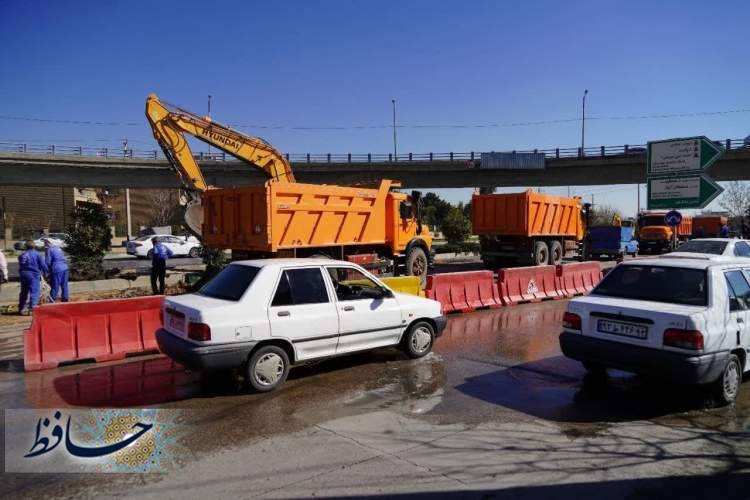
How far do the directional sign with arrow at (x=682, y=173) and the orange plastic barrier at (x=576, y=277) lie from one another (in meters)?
2.66

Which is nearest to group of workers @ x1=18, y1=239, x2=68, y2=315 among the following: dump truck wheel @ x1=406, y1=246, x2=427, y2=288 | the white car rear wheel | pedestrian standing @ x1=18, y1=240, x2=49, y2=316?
pedestrian standing @ x1=18, y1=240, x2=49, y2=316

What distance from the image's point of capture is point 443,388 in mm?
6711

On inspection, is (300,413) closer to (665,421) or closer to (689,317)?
(665,421)

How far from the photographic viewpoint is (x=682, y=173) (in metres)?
13.3

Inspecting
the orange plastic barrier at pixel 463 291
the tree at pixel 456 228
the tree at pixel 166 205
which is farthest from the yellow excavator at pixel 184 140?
the tree at pixel 166 205

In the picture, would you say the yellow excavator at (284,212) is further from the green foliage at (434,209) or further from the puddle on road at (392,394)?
the green foliage at (434,209)

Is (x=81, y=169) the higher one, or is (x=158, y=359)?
(x=81, y=169)

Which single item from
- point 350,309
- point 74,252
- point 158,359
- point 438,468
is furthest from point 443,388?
point 74,252

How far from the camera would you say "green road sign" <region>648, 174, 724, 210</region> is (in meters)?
12.9

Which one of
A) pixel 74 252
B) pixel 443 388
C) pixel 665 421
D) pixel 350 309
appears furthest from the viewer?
pixel 74 252

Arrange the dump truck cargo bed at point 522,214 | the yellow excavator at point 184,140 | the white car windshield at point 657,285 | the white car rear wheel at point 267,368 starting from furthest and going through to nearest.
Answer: the dump truck cargo bed at point 522,214, the yellow excavator at point 184,140, the white car rear wheel at point 267,368, the white car windshield at point 657,285

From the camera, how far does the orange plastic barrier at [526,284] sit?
44.1 ft

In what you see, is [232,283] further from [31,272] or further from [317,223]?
[317,223]

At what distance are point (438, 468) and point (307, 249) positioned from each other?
1030 cm
